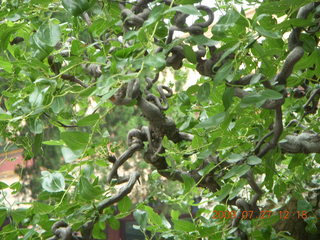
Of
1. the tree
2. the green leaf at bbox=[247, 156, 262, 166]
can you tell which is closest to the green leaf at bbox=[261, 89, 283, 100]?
the tree

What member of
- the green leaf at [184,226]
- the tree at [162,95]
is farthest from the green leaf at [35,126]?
the green leaf at [184,226]

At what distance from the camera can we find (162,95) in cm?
68

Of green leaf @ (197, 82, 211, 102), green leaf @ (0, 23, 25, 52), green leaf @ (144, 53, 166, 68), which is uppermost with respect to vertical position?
green leaf @ (144, 53, 166, 68)

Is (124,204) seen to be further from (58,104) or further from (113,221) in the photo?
(58,104)

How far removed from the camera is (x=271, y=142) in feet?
1.69

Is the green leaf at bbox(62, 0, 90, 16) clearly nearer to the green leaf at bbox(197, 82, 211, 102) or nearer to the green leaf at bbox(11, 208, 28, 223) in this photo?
the green leaf at bbox(197, 82, 211, 102)

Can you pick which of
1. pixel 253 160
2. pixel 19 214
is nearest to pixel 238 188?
pixel 253 160

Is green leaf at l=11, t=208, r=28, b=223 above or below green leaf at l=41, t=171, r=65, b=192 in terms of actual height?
below

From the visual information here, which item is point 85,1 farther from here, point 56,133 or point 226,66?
point 56,133

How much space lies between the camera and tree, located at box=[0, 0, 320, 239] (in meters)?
0.42

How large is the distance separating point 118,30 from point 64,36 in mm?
93

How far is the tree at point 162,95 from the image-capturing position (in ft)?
1.39

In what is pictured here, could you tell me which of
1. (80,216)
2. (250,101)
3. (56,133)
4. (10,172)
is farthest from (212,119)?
(56,133)

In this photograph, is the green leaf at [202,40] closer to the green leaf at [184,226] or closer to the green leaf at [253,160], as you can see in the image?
the green leaf at [253,160]
